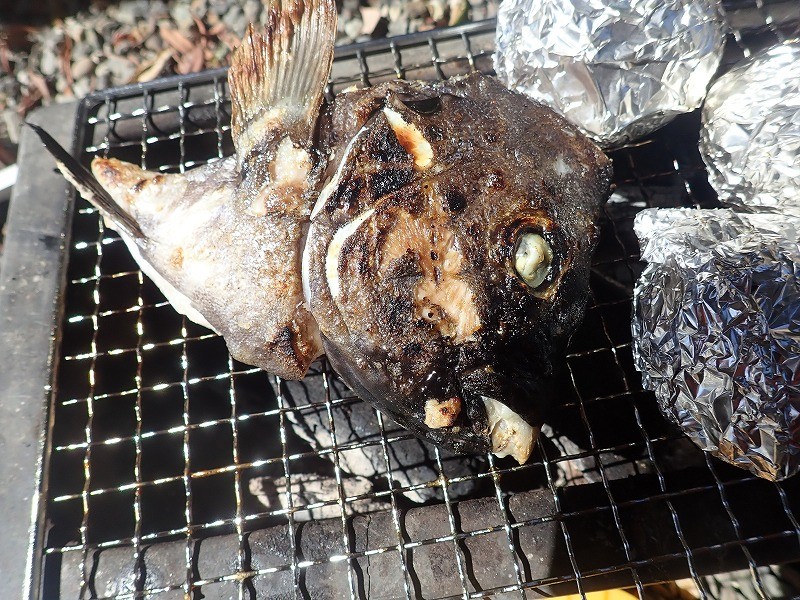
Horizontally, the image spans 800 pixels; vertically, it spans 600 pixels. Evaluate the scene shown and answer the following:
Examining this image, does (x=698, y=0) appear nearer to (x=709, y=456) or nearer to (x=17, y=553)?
(x=709, y=456)

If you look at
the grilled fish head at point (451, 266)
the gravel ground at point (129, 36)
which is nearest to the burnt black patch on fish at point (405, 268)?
the grilled fish head at point (451, 266)

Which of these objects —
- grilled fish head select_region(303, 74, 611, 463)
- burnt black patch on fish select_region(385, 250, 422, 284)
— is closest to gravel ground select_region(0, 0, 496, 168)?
grilled fish head select_region(303, 74, 611, 463)

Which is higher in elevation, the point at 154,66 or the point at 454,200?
the point at 454,200

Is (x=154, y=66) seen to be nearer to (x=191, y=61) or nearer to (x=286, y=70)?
(x=191, y=61)

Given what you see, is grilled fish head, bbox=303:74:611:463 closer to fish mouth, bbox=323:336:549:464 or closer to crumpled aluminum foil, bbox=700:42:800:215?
fish mouth, bbox=323:336:549:464

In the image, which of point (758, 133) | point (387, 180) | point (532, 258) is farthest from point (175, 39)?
point (758, 133)

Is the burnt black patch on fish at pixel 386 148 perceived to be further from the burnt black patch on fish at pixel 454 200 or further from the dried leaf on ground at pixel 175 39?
the dried leaf on ground at pixel 175 39
